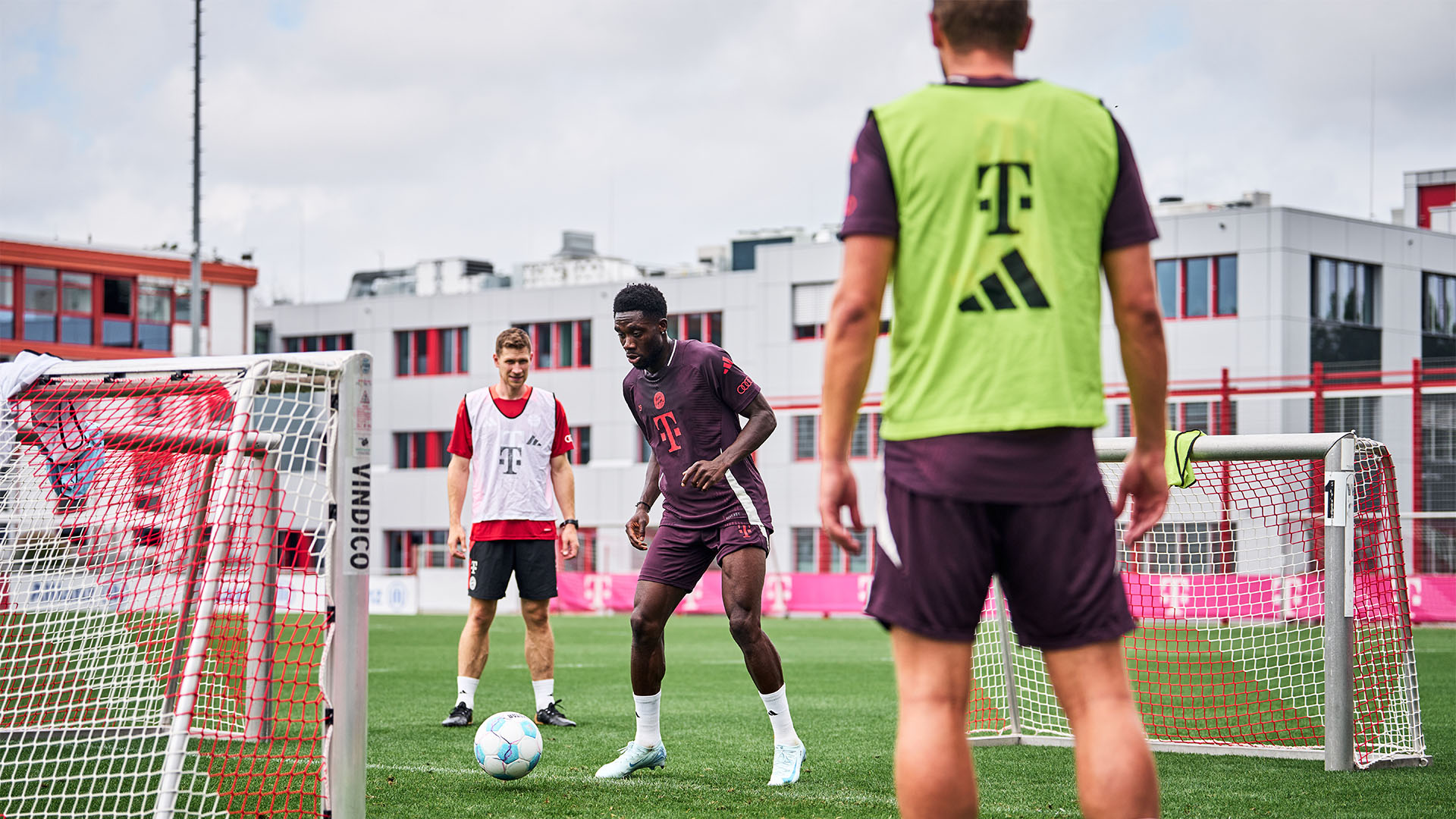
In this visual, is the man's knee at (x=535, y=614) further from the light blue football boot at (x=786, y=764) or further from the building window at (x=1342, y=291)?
the building window at (x=1342, y=291)

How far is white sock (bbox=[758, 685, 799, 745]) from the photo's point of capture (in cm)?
664

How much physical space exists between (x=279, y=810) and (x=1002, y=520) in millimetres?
3301

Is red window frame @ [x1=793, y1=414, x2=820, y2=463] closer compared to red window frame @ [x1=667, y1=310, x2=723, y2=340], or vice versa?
red window frame @ [x1=793, y1=414, x2=820, y2=463]

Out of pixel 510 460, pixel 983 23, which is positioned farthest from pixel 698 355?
pixel 983 23

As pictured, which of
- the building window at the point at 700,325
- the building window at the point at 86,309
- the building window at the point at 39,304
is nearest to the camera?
the building window at the point at 86,309

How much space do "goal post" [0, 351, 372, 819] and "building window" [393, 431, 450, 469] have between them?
143 feet

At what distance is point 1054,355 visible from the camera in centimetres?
312

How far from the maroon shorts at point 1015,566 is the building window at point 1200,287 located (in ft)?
119

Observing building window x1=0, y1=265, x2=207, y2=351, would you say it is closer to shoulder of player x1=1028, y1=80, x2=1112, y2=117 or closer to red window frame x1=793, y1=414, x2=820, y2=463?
red window frame x1=793, y1=414, x2=820, y2=463

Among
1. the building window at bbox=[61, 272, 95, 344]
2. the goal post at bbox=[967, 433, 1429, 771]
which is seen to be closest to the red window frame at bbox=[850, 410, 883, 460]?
the building window at bbox=[61, 272, 95, 344]

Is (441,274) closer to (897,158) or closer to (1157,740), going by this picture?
(1157,740)

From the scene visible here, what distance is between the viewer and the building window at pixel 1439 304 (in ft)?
133

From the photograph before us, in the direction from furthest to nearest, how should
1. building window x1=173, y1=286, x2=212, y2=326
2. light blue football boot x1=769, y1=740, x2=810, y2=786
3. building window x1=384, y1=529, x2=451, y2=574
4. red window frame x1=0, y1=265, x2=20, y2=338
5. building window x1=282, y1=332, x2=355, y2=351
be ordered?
building window x1=282, y1=332, x2=355, y2=351 < building window x1=384, y1=529, x2=451, y2=574 < building window x1=173, y1=286, x2=212, y2=326 < red window frame x1=0, y1=265, x2=20, y2=338 < light blue football boot x1=769, y1=740, x2=810, y2=786

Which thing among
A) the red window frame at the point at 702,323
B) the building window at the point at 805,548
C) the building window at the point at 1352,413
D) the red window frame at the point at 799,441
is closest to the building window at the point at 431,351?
the red window frame at the point at 702,323
